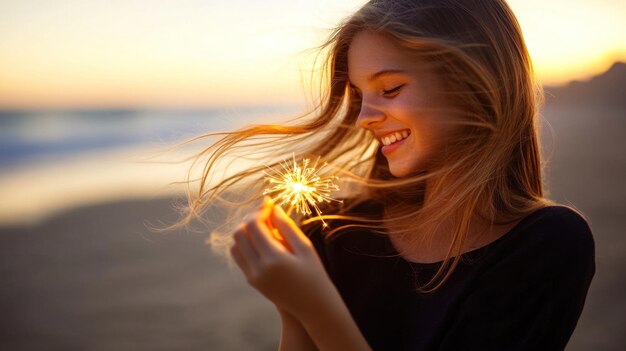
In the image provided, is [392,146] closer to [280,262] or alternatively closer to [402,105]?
[402,105]

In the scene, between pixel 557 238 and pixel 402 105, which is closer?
pixel 557 238

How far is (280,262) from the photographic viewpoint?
1.58 meters

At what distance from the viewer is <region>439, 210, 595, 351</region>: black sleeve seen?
1.88 metres

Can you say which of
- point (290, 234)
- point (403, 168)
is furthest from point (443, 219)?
point (290, 234)

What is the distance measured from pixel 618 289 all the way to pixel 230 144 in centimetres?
409

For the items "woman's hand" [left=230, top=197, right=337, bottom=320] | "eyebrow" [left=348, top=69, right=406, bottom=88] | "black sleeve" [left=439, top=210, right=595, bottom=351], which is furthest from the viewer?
"eyebrow" [left=348, top=69, right=406, bottom=88]

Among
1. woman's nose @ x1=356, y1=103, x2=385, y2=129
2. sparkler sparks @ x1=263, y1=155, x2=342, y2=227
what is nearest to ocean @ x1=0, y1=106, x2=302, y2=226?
sparkler sparks @ x1=263, y1=155, x2=342, y2=227

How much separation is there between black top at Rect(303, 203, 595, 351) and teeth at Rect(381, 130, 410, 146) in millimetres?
497

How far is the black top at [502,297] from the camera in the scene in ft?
6.19

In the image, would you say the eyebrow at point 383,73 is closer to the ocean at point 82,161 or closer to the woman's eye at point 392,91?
the woman's eye at point 392,91

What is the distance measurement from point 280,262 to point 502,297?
2.77 ft

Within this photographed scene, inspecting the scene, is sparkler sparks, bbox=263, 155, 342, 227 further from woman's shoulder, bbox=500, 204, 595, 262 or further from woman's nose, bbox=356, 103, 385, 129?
woman's shoulder, bbox=500, 204, 595, 262

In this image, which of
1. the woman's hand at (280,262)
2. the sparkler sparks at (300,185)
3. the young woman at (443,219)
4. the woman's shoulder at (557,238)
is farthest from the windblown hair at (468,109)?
the woman's hand at (280,262)

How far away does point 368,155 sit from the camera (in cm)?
279
